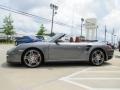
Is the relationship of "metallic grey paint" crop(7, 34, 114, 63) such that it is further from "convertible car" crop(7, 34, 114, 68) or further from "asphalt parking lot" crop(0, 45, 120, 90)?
"asphalt parking lot" crop(0, 45, 120, 90)

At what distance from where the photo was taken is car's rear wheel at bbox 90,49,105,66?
9188 millimetres

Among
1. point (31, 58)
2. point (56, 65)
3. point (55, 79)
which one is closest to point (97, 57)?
point (56, 65)

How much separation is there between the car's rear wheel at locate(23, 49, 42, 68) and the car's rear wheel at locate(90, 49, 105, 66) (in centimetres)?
203

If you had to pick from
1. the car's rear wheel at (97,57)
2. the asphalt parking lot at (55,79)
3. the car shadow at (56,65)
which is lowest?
the asphalt parking lot at (55,79)

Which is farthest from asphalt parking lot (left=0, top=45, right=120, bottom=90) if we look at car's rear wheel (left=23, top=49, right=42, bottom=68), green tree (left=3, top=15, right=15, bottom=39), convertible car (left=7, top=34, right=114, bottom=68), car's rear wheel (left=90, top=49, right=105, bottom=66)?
green tree (left=3, top=15, right=15, bottom=39)

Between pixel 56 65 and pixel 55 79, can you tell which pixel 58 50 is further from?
pixel 55 79

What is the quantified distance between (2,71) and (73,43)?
2782 millimetres

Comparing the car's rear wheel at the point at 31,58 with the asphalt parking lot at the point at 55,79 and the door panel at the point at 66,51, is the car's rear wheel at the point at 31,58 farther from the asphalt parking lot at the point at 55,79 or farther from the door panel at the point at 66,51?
the door panel at the point at 66,51

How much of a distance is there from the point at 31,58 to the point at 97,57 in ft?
8.12

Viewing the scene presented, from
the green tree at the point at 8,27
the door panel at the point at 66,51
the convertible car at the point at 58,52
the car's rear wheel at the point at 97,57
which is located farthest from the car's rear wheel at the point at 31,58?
the green tree at the point at 8,27

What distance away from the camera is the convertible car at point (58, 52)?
27.6 feet

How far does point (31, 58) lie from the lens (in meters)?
8.46

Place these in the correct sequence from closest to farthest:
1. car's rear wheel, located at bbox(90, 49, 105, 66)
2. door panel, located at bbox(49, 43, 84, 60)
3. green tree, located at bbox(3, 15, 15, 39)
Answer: door panel, located at bbox(49, 43, 84, 60), car's rear wheel, located at bbox(90, 49, 105, 66), green tree, located at bbox(3, 15, 15, 39)

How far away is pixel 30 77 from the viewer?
265 inches
